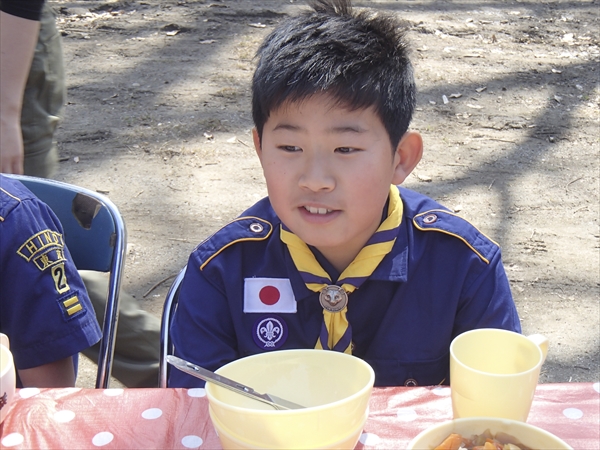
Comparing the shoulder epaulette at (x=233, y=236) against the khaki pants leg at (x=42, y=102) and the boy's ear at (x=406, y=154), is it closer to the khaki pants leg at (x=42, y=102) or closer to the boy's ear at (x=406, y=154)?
the boy's ear at (x=406, y=154)

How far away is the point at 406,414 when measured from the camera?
116cm

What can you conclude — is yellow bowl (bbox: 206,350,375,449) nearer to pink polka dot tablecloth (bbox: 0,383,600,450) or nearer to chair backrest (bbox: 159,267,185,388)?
pink polka dot tablecloth (bbox: 0,383,600,450)

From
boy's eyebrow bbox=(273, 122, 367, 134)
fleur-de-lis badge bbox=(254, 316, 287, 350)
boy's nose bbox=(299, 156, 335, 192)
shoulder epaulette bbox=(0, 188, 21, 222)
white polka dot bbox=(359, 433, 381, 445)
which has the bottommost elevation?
fleur-de-lis badge bbox=(254, 316, 287, 350)

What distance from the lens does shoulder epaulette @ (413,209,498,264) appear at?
161 cm

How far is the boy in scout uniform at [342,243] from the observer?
1472 millimetres

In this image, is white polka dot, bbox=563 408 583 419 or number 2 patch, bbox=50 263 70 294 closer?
white polka dot, bbox=563 408 583 419

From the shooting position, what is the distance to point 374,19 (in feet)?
5.25

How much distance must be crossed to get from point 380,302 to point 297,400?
0.57 m

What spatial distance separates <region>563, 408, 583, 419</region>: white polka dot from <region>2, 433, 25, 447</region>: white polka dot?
2.59 ft

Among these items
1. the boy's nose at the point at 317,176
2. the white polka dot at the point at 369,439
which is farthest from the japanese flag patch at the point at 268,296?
the white polka dot at the point at 369,439

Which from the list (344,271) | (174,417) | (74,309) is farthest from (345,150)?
(74,309)

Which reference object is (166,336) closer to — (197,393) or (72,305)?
(72,305)

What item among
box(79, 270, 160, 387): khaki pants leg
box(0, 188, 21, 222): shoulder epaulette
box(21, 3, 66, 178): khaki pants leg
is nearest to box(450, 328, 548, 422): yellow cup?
box(0, 188, 21, 222): shoulder epaulette

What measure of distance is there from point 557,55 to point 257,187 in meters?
2.80
